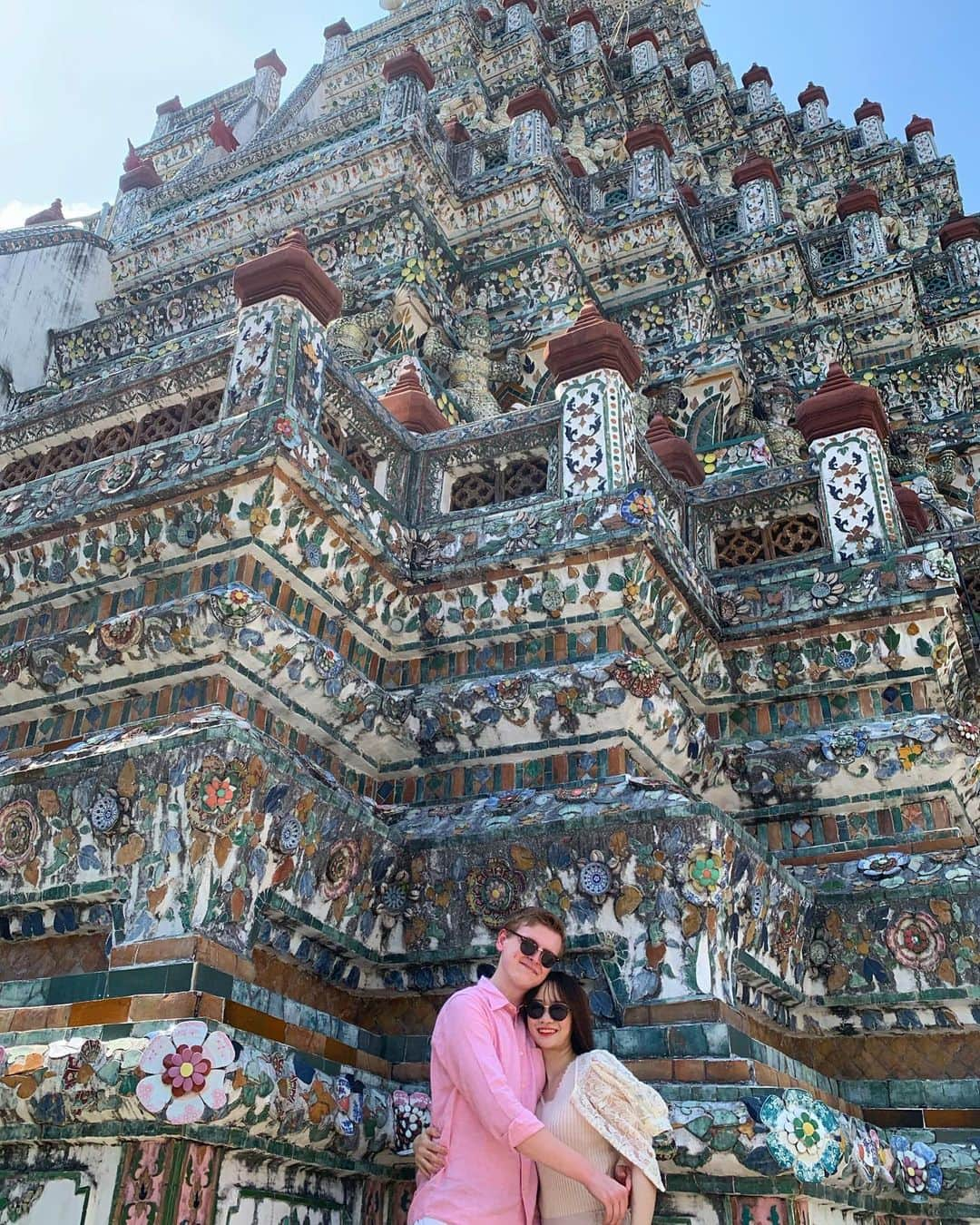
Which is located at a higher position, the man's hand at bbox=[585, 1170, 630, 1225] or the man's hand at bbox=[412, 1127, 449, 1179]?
the man's hand at bbox=[412, 1127, 449, 1179]

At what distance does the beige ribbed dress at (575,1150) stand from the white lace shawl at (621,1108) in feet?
0.12

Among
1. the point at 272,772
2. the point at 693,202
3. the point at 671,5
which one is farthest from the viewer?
the point at 671,5

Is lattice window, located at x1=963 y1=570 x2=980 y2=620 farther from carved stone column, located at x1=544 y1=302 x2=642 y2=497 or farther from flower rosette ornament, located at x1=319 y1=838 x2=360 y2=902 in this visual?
flower rosette ornament, located at x1=319 y1=838 x2=360 y2=902

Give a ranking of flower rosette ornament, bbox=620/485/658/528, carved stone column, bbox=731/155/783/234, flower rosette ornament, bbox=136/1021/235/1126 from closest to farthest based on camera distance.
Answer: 1. flower rosette ornament, bbox=136/1021/235/1126
2. flower rosette ornament, bbox=620/485/658/528
3. carved stone column, bbox=731/155/783/234

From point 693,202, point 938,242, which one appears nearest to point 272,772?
point 693,202

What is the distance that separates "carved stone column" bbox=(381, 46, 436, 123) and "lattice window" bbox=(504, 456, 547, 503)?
6478 mm

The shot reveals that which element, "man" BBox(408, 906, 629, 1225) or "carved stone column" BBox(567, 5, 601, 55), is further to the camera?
"carved stone column" BBox(567, 5, 601, 55)

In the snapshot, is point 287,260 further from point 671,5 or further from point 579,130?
point 671,5

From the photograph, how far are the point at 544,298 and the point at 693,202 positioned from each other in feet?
24.7

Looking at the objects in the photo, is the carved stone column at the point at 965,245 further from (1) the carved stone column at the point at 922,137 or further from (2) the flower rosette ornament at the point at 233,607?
(2) the flower rosette ornament at the point at 233,607

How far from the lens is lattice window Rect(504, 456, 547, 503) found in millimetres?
6141

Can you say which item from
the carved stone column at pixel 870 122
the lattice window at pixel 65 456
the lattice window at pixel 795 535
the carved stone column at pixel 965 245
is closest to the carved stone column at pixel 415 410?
the lattice window at pixel 65 456

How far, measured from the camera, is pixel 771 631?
6.28 metres

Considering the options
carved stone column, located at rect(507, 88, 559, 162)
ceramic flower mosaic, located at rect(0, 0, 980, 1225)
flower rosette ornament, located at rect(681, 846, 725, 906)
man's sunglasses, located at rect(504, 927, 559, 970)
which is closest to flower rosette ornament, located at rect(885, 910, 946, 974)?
ceramic flower mosaic, located at rect(0, 0, 980, 1225)
